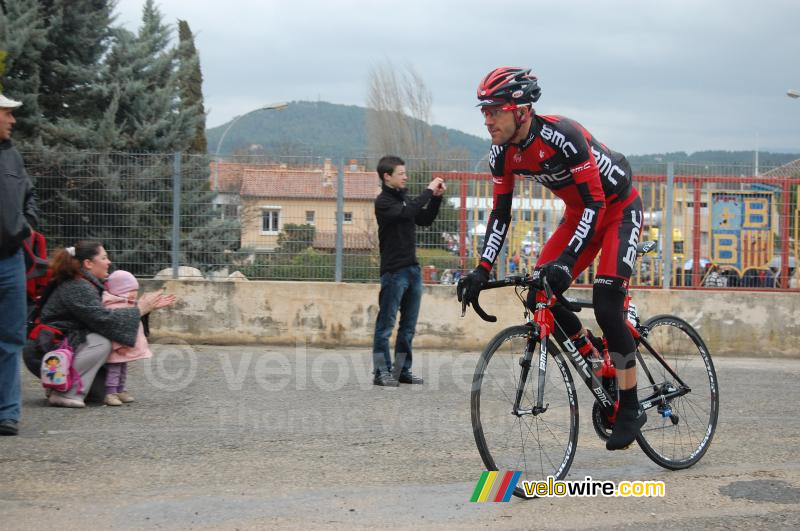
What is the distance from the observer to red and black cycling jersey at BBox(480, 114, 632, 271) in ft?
16.5

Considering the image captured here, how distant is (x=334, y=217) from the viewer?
39.1 feet

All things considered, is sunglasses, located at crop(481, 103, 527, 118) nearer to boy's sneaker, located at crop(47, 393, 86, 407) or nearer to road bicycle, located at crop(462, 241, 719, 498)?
road bicycle, located at crop(462, 241, 719, 498)

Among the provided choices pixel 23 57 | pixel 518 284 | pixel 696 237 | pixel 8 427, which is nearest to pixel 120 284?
pixel 8 427

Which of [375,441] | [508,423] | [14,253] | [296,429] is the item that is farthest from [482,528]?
[14,253]

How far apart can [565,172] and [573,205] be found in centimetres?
42

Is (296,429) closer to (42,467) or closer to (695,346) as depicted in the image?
(42,467)

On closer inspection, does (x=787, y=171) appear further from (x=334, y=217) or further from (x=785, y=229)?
(x=334, y=217)

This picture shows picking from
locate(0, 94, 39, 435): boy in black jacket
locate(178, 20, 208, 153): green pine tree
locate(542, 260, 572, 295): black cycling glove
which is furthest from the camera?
locate(178, 20, 208, 153): green pine tree

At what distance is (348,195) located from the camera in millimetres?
11797

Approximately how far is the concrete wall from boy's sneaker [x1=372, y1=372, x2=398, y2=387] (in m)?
2.95

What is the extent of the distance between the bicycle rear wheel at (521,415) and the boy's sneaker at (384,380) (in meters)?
4.03

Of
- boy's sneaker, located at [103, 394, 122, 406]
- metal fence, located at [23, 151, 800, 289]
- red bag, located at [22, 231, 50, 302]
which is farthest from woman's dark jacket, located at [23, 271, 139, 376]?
metal fence, located at [23, 151, 800, 289]

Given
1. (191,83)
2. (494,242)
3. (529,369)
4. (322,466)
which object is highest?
(191,83)

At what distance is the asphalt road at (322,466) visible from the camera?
4.56m
